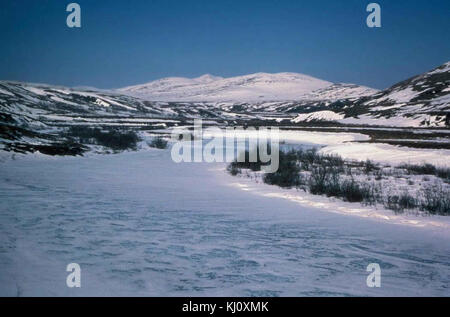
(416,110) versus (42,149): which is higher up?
(416,110)

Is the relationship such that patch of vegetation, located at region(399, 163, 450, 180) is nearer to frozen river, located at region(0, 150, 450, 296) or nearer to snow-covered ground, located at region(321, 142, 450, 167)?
snow-covered ground, located at region(321, 142, 450, 167)

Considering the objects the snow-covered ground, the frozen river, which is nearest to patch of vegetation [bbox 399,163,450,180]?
the snow-covered ground

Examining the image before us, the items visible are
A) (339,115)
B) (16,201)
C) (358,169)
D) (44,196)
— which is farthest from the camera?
(339,115)

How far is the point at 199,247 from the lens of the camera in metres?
5.61

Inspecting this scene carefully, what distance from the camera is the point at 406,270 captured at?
16.1ft

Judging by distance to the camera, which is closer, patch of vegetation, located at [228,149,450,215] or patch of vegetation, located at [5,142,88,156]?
patch of vegetation, located at [228,149,450,215]

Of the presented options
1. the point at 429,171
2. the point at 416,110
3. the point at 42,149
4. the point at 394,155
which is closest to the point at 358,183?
the point at 429,171

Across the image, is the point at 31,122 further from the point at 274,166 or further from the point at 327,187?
the point at 327,187

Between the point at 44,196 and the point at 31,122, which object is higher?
the point at 31,122

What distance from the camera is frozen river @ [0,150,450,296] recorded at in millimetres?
4164

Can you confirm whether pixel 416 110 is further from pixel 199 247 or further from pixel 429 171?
pixel 199 247

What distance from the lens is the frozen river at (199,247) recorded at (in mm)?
4164
